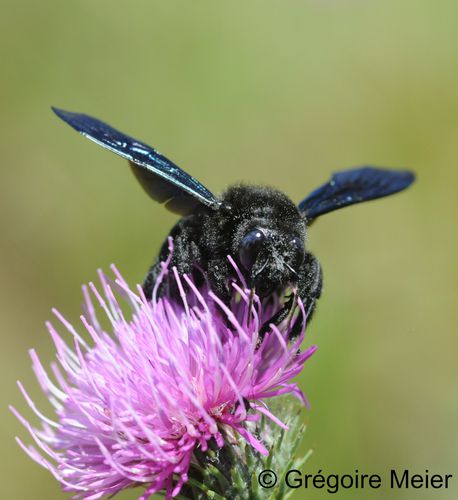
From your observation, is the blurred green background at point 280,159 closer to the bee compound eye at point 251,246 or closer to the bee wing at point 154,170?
the bee wing at point 154,170

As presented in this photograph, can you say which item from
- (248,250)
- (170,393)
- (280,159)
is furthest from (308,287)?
(280,159)

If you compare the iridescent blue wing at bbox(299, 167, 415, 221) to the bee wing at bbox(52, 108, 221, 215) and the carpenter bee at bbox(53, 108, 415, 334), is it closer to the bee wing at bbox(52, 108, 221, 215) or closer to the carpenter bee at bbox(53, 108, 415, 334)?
the carpenter bee at bbox(53, 108, 415, 334)

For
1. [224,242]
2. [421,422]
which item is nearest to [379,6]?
[421,422]

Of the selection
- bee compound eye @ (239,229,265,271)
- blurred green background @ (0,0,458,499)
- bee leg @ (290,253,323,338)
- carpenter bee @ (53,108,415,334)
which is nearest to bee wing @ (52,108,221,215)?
carpenter bee @ (53,108,415,334)

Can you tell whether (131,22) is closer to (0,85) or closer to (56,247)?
(0,85)

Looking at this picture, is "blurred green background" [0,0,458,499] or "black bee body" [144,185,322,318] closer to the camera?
"black bee body" [144,185,322,318]

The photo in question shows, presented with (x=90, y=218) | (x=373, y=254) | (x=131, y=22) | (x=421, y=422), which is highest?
(x=131, y=22)
